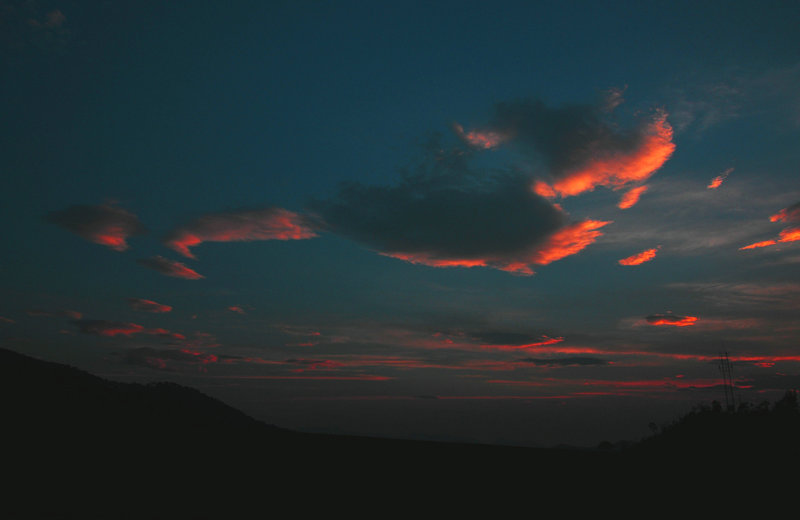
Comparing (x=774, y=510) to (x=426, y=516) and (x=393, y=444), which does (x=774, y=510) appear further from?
(x=393, y=444)

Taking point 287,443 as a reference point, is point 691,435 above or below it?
below

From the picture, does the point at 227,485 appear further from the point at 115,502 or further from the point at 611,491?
the point at 611,491

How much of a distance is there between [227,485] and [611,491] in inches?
628

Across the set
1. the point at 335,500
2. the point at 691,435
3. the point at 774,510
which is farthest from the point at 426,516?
the point at 691,435

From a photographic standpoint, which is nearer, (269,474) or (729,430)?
(269,474)

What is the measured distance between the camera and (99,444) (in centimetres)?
3309

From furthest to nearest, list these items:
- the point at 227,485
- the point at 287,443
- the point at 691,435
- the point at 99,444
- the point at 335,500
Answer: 1. the point at 691,435
2. the point at 99,444
3. the point at 287,443
4. the point at 227,485
5. the point at 335,500

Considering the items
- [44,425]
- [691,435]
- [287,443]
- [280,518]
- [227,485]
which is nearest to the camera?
[280,518]

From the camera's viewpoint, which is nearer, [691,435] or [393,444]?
[393,444]

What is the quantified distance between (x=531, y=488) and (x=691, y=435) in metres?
73.4

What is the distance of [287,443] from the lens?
2681 centimetres

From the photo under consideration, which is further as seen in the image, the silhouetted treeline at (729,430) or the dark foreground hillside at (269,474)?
the silhouetted treeline at (729,430)

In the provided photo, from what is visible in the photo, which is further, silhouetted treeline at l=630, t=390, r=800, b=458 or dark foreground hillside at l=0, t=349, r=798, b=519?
silhouetted treeline at l=630, t=390, r=800, b=458

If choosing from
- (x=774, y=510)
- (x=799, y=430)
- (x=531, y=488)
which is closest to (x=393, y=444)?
(x=531, y=488)
